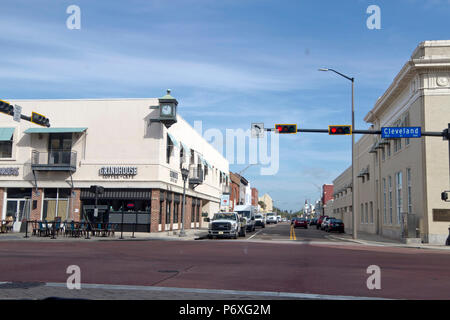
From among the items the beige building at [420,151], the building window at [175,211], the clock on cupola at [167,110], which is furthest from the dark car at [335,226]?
the clock on cupola at [167,110]

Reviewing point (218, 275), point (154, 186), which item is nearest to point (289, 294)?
point (218, 275)

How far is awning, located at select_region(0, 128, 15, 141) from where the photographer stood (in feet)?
114

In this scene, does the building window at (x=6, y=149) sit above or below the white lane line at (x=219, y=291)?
above

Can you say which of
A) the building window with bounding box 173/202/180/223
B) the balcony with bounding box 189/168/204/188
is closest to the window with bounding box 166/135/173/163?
the building window with bounding box 173/202/180/223

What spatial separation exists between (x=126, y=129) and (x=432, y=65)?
22070 millimetres

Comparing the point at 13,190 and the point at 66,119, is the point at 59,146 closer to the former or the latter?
the point at 66,119

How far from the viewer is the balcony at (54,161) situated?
1358 inches

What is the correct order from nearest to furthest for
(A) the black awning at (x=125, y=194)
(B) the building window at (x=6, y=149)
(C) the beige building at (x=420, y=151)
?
(C) the beige building at (x=420, y=151)
(A) the black awning at (x=125, y=194)
(B) the building window at (x=6, y=149)

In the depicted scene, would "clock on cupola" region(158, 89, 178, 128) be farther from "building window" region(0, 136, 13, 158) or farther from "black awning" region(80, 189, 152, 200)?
"building window" region(0, 136, 13, 158)

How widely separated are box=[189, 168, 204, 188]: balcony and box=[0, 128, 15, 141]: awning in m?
17.0

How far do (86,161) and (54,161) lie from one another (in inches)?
95.8

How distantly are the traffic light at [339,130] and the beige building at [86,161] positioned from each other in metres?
15.0

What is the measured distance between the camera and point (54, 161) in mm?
35062

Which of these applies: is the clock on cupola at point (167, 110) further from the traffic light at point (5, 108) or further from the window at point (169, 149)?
the traffic light at point (5, 108)
